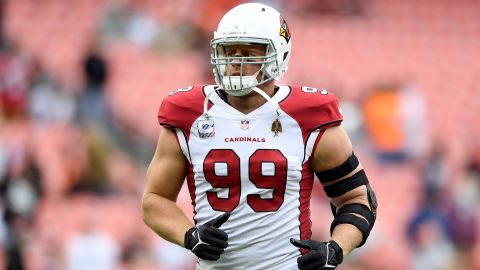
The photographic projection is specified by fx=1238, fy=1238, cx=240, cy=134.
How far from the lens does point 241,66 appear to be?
4770 mm

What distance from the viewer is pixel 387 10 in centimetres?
1944

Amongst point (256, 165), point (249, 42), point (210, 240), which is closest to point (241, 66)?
point (249, 42)

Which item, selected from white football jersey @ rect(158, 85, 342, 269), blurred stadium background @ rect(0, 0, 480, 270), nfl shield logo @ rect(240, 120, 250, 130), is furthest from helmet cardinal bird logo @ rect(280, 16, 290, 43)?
blurred stadium background @ rect(0, 0, 480, 270)

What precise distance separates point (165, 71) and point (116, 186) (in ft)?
11.9

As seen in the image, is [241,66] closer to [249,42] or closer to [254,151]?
[249,42]

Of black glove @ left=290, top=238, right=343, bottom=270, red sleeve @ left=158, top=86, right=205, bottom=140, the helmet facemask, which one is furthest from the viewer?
red sleeve @ left=158, top=86, right=205, bottom=140

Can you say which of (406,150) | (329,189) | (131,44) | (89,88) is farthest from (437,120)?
(329,189)

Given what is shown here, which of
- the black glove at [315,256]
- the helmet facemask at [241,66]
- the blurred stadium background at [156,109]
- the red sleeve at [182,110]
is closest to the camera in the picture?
the black glove at [315,256]

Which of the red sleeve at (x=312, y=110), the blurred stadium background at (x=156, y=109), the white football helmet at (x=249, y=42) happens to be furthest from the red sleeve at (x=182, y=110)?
the blurred stadium background at (x=156, y=109)

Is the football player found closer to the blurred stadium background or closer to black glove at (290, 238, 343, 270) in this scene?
black glove at (290, 238, 343, 270)

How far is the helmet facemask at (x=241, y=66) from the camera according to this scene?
15.6ft

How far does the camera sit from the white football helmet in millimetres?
4770

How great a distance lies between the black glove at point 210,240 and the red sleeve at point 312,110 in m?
0.48

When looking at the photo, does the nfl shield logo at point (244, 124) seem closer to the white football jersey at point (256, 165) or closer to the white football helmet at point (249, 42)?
the white football jersey at point (256, 165)
